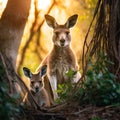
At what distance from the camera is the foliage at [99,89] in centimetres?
800

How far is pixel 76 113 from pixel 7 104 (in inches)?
61.1

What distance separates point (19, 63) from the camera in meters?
20.5

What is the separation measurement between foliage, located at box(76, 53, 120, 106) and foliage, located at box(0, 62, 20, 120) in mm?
1352

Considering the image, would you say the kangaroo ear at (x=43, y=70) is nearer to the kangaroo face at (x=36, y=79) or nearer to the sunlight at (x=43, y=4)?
the kangaroo face at (x=36, y=79)

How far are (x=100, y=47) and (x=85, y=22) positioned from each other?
972 centimetres

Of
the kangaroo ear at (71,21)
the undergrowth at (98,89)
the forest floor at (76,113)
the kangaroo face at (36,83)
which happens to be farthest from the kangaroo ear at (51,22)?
the forest floor at (76,113)

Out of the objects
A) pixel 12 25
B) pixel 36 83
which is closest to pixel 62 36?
pixel 36 83

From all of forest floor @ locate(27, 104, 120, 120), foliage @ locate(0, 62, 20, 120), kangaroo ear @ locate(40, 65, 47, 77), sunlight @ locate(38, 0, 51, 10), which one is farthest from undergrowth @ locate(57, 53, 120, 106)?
sunlight @ locate(38, 0, 51, 10)

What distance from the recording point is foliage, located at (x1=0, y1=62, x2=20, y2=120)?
640 cm

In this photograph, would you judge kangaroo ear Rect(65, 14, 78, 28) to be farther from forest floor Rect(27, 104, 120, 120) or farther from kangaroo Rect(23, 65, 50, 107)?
forest floor Rect(27, 104, 120, 120)

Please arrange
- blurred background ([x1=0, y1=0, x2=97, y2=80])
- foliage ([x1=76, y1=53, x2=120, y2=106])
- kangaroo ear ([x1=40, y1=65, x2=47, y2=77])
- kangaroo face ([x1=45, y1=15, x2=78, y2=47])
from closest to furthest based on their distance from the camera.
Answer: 1. foliage ([x1=76, y1=53, x2=120, y2=106])
2. kangaroo ear ([x1=40, y1=65, x2=47, y2=77])
3. kangaroo face ([x1=45, y1=15, x2=78, y2=47])
4. blurred background ([x1=0, y1=0, x2=97, y2=80])

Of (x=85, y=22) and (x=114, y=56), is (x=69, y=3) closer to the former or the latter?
(x=85, y=22)

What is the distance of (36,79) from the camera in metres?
12.3

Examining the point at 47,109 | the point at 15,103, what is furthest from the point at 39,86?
the point at 15,103
